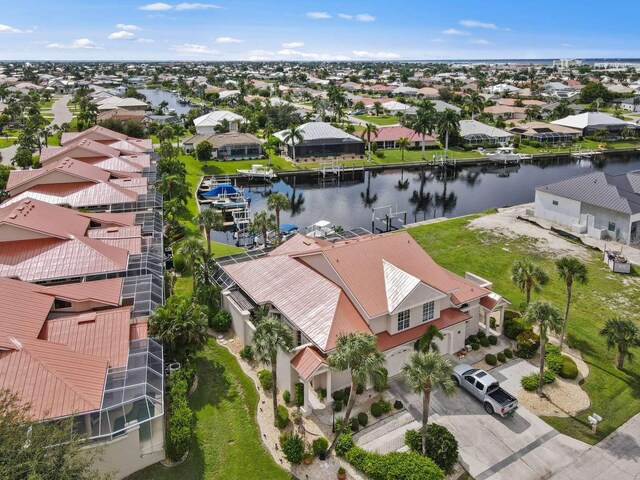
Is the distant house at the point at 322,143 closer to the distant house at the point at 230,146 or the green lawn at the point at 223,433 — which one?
the distant house at the point at 230,146

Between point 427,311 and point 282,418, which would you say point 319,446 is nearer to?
point 282,418

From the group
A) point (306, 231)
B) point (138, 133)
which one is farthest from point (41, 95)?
point (306, 231)

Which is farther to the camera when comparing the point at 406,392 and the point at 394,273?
the point at 394,273

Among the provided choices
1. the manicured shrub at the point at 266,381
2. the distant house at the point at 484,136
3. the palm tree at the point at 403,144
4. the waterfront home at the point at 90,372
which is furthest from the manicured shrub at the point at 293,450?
the distant house at the point at 484,136

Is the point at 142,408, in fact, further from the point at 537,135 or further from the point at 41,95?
the point at 41,95

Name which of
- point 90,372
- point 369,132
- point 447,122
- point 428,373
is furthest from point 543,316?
point 369,132
